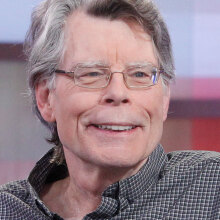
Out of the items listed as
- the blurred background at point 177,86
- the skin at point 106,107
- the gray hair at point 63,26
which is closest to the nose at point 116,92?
the skin at point 106,107

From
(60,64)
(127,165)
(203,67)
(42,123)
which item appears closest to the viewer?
(127,165)

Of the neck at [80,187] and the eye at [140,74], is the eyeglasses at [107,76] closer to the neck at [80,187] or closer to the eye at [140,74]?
the eye at [140,74]

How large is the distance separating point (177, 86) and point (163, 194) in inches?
33.6

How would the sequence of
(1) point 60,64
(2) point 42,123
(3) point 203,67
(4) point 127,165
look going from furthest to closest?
(3) point 203,67, (2) point 42,123, (1) point 60,64, (4) point 127,165

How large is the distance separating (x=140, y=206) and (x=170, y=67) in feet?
1.29

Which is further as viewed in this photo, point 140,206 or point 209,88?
point 209,88

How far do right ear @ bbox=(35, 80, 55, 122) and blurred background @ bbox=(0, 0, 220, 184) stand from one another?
0.56 meters

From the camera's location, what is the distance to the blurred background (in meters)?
2.26

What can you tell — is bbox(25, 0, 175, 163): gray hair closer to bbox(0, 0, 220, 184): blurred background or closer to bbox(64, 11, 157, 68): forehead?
bbox(64, 11, 157, 68): forehead

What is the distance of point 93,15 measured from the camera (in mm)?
1530

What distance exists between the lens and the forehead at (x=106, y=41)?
148 centimetres

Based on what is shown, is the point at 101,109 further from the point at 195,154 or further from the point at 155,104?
the point at 195,154

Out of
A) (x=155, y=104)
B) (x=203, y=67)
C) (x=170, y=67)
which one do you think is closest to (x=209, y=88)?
(x=203, y=67)

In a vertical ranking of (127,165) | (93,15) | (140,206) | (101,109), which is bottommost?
(140,206)
